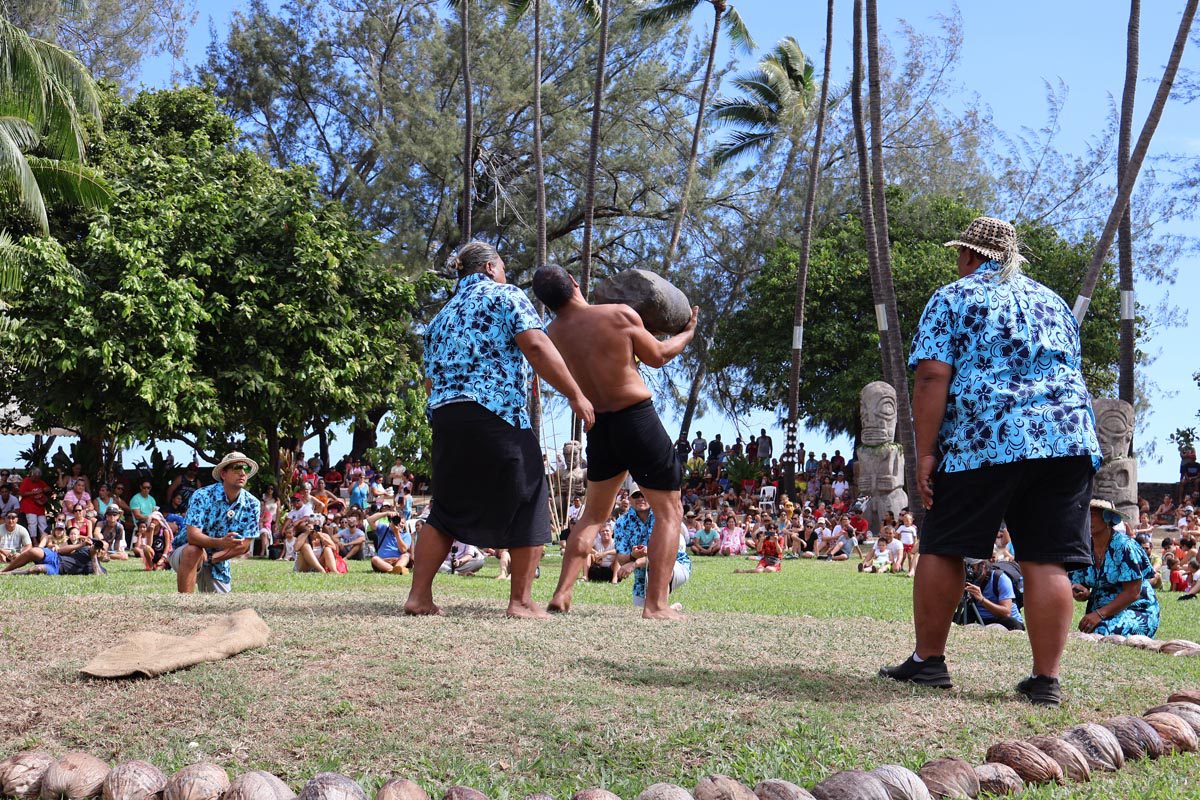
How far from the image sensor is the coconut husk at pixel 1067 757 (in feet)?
13.4

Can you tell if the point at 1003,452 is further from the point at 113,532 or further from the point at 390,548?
the point at 113,532

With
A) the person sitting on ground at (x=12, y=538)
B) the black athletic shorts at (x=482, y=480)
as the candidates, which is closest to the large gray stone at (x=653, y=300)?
the black athletic shorts at (x=482, y=480)

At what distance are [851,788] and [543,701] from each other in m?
1.27

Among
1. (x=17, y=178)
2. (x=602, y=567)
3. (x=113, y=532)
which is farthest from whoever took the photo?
(x=113, y=532)

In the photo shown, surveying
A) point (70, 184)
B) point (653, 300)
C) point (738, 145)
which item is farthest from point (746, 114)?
point (653, 300)

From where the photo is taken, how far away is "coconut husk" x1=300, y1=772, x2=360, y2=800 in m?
3.46

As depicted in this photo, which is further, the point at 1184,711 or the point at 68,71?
the point at 68,71

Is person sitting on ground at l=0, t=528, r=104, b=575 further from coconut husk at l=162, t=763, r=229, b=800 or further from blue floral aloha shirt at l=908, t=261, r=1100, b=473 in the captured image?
blue floral aloha shirt at l=908, t=261, r=1100, b=473

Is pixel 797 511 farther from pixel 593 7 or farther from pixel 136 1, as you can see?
pixel 136 1

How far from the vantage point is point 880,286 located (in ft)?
65.9

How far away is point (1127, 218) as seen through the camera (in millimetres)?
22812

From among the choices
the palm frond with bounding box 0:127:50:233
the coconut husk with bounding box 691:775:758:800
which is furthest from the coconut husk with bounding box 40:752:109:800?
the palm frond with bounding box 0:127:50:233

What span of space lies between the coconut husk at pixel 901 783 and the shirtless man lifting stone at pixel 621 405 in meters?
2.92

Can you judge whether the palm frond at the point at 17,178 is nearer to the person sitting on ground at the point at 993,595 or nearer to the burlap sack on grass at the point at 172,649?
the burlap sack on grass at the point at 172,649
